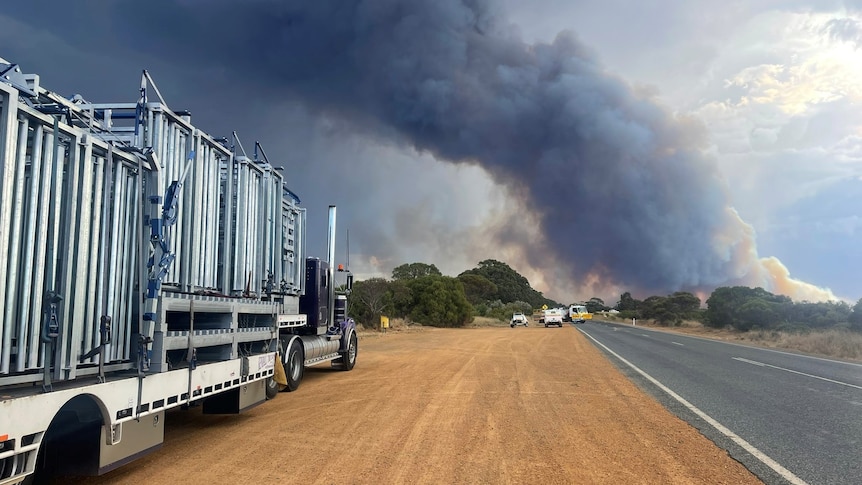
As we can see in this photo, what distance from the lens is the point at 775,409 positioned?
9461 millimetres

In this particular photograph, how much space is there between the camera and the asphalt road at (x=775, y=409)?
6223 mm

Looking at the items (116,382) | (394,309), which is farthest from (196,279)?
(394,309)

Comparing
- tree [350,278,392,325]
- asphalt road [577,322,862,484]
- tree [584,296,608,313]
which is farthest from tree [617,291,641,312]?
asphalt road [577,322,862,484]

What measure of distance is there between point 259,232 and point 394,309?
1695 inches

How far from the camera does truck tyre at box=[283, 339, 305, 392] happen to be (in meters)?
10.8

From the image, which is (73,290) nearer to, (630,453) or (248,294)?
(248,294)

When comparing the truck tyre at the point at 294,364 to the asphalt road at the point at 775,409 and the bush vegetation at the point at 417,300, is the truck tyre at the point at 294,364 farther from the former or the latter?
the bush vegetation at the point at 417,300

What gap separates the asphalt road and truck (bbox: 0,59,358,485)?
247 inches

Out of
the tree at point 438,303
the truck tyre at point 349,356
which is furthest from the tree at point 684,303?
the truck tyre at point 349,356

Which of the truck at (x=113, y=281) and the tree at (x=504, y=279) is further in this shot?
the tree at (x=504, y=279)

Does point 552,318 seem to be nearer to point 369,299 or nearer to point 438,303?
point 438,303

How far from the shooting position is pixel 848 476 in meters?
5.79

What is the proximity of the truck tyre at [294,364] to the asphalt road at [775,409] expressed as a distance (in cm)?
693

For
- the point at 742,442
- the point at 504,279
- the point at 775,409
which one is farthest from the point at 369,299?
the point at 504,279
